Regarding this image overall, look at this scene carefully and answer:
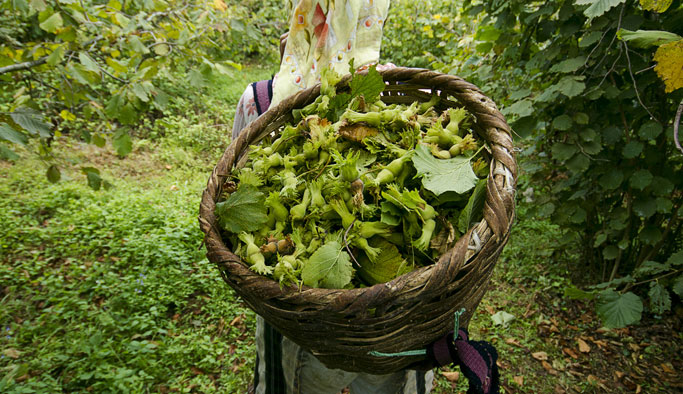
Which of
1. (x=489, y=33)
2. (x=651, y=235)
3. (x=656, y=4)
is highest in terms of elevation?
(x=656, y=4)

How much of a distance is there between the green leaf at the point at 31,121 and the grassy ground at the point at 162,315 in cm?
59

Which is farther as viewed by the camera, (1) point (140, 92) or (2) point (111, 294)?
(2) point (111, 294)

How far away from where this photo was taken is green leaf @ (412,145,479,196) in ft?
3.01

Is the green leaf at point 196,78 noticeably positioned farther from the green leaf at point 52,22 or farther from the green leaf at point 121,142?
the green leaf at point 52,22

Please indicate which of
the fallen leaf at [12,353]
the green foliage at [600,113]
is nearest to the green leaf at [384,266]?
the green foliage at [600,113]

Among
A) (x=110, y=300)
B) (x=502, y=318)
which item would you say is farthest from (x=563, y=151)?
(x=110, y=300)

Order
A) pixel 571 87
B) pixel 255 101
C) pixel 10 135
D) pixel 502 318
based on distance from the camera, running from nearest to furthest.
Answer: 1. pixel 10 135
2. pixel 255 101
3. pixel 571 87
4. pixel 502 318

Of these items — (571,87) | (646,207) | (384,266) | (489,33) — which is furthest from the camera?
(489,33)

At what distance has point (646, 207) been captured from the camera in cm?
200

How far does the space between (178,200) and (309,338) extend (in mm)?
3693

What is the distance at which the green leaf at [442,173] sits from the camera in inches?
36.1

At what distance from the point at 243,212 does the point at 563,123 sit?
1.72 meters

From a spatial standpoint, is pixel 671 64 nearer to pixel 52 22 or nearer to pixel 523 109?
pixel 523 109

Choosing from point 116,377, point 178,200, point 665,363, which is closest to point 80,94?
point 116,377
